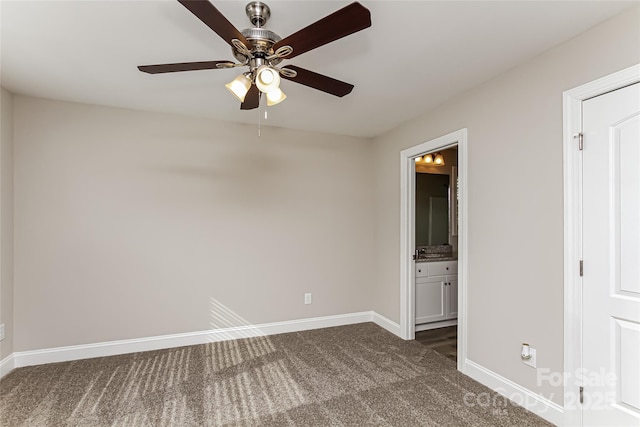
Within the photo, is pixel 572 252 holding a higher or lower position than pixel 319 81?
lower

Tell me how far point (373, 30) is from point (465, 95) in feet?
4.12

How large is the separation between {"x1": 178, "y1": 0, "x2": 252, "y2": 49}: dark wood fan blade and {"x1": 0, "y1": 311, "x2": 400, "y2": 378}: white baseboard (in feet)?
9.70

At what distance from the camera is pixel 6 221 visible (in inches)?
105

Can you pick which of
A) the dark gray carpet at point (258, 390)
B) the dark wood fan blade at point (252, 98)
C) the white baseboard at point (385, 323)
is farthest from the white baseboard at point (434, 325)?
the dark wood fan blade at point (252, 98)

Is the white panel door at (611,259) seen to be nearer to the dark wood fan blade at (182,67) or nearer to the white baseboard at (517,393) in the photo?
the white baseboard at (517,393)

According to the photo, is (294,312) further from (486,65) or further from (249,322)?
(486,65)

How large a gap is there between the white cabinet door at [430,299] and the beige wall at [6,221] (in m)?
3.93

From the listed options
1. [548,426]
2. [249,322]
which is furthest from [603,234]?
[249,322]

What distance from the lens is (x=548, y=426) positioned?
1.95 m

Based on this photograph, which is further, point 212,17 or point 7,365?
point 7,365

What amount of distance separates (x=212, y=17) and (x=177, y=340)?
10.1 feet

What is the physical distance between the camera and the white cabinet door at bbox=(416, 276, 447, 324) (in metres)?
3.71

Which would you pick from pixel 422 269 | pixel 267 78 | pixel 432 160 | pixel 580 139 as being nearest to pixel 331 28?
pixel 267 78

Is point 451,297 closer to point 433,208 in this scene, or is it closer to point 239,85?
point 433,208
